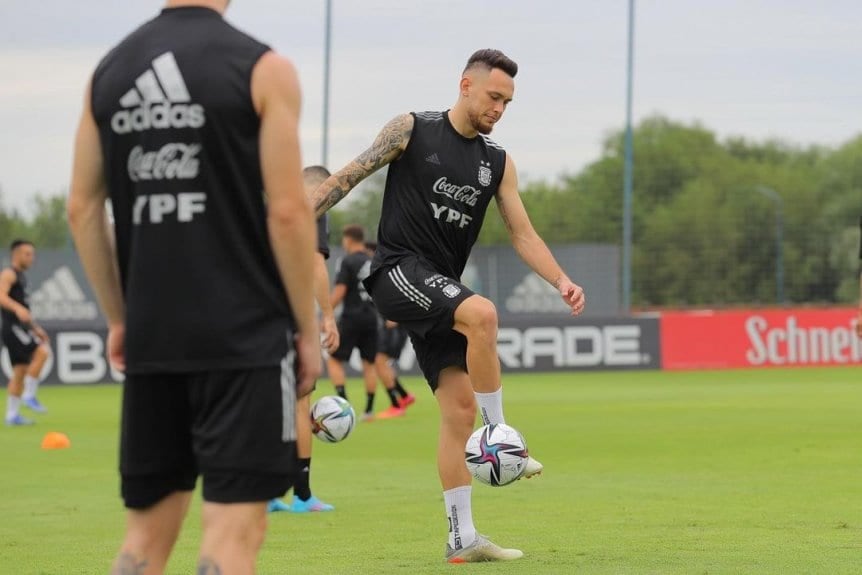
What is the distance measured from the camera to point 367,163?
7.82 meters

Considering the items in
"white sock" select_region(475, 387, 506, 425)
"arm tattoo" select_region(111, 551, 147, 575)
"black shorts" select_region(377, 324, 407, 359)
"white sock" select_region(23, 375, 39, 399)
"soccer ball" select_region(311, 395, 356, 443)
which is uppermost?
"black shorts" select_region(377, 324, 407, 359)

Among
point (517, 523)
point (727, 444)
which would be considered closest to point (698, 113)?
point (727, 444)

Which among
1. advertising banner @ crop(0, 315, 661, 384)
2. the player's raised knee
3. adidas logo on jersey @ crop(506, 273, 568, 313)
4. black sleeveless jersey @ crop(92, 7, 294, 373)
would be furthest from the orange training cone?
adidas logo on jersey @ crop(506, 273, 568, 313)

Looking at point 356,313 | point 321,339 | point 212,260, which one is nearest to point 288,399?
point 212,260

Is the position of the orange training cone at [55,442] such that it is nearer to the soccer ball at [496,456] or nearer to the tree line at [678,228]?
the soccer ball at [496,456]

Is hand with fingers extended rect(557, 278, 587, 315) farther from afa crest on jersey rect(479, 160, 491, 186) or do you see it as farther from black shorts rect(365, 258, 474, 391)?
afa crest on jersey rect(479, 160, 491, 186)

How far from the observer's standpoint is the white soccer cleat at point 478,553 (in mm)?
7629

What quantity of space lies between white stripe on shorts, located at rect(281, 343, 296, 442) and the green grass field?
9.69 ft

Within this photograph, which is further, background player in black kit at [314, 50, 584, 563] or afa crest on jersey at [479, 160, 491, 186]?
afa crest on jersey at [479, 160, 491, 186]

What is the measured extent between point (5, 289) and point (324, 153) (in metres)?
14.5

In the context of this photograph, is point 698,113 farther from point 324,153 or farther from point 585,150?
point 324,153

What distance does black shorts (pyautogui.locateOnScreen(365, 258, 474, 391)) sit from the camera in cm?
763

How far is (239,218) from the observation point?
4520 mm

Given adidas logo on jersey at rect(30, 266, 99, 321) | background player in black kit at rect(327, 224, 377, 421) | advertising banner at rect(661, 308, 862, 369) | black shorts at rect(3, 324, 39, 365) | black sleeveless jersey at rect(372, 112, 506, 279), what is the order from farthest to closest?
adidas logo on jersey at rect(30, 266, 99, 321) → advertising banner at rect(661, 308, 862, 369) → black shorts at rect(3, 324, 39, 365) → background player in black kit at rect(327, 224, 377, 421) → black sleeveless jersey at rect(372, 112, 506, 279)
